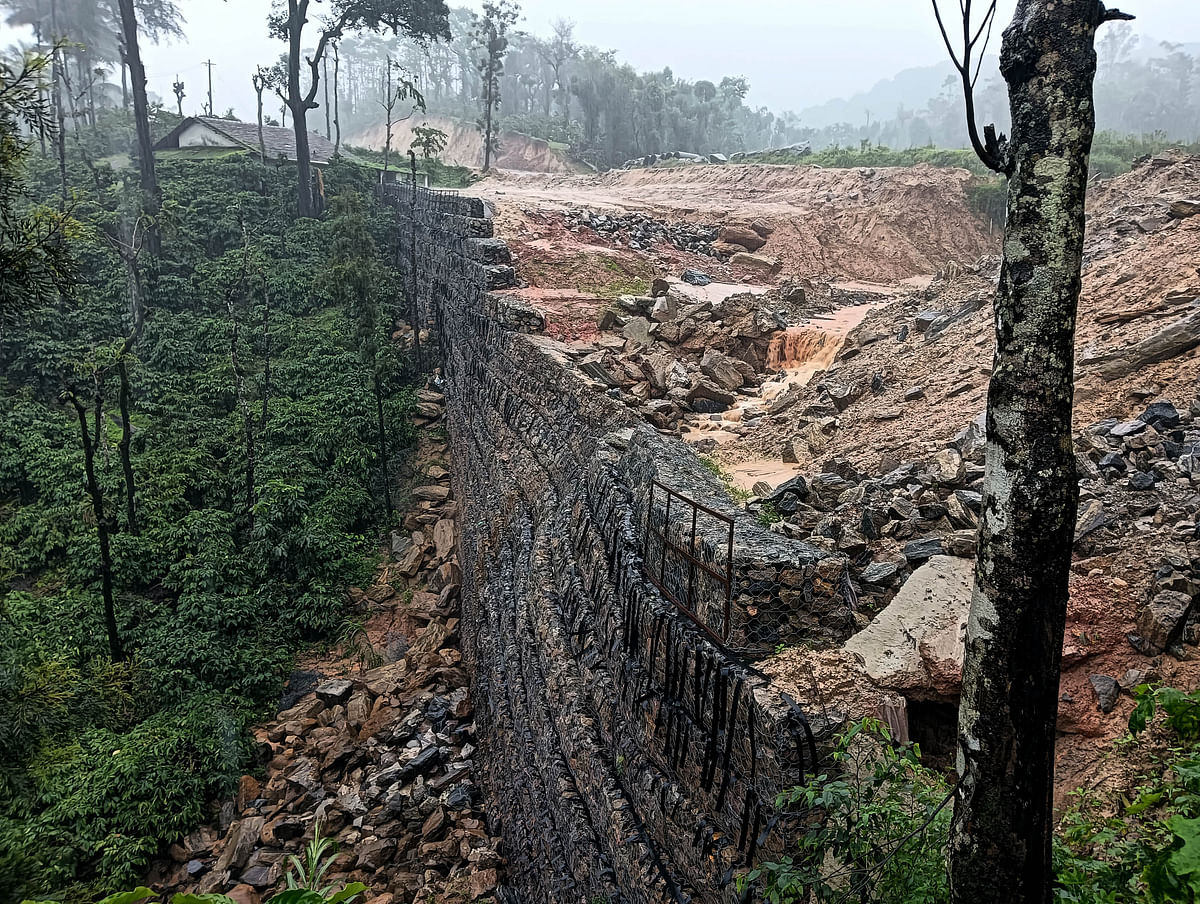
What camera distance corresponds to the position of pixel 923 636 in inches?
159

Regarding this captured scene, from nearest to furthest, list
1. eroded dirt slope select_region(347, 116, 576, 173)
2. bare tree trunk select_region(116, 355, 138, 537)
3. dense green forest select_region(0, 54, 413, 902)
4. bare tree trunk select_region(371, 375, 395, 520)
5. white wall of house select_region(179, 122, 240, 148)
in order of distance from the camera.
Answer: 1. dense green forest select_region(0, 54, 413, 902)
2. bare tree trunk select_region(116, 355, 138, 537)
3. bare tree trunk select_region(371, 375, 395, 520)
4. white wall of house select_region(179, 122, 240, 148)
5. eroded dirt slope select_region(347, 116, 576, 173)

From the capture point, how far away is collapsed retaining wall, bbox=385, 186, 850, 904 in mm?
3957

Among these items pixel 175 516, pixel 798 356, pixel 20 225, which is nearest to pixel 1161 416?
pixel 798 356

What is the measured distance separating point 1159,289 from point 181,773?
11.3 meters

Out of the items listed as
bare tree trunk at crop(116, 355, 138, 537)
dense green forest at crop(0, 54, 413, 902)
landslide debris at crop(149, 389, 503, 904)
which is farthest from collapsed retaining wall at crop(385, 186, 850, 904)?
bare tree trunk at crop(116, 355, 138, 537)

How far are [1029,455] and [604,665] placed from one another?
3795 millimetres

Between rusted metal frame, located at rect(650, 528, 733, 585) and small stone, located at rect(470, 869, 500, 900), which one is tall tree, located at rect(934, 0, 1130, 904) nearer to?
rusted metal frame, located at rect(650, 528, 733, 585)

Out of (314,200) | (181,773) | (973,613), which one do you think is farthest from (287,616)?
(314,200)

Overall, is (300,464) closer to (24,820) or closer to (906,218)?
(24,820)

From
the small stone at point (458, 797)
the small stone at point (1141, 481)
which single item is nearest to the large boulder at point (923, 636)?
the small stone at point (1141, 481)

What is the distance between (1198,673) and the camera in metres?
3.39

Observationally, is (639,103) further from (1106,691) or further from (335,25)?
(1106,691)

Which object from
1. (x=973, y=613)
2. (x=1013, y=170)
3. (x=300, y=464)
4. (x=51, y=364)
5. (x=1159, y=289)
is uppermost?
(x=1013, y=170)

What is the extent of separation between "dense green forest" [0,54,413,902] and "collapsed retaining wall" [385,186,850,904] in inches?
126
